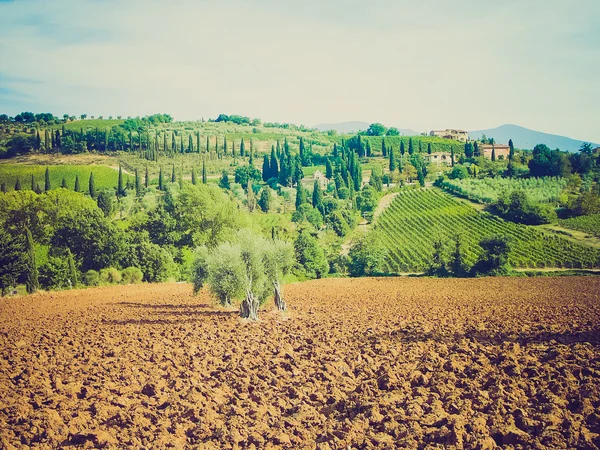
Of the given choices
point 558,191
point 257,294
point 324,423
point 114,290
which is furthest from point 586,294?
point 558,191

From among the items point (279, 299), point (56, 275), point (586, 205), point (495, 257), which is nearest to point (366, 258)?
point (495, 257)

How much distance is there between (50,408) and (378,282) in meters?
42.7

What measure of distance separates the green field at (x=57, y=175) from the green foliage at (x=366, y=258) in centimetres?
7111

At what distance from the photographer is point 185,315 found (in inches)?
1163

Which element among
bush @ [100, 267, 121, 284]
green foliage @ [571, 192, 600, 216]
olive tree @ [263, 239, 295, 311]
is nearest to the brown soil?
olive tree @ [263, 239, 295, 311]

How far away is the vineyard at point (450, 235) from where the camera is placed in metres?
61.0

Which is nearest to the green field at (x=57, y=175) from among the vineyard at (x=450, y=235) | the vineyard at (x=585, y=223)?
the vineyard at (x=450, y=235)

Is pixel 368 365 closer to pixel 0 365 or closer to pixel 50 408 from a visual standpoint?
pixel 50 408

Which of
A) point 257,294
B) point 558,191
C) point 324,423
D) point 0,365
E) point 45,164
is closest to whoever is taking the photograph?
point 324,423

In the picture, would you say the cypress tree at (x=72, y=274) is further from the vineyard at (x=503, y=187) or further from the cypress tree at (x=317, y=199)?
the vineyard at (x=503, y=187)

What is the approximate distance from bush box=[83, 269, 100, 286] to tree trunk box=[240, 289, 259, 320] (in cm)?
3064

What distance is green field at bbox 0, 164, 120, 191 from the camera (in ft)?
348

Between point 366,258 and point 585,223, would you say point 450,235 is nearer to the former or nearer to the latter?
point 366,258

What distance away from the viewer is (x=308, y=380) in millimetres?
14750
